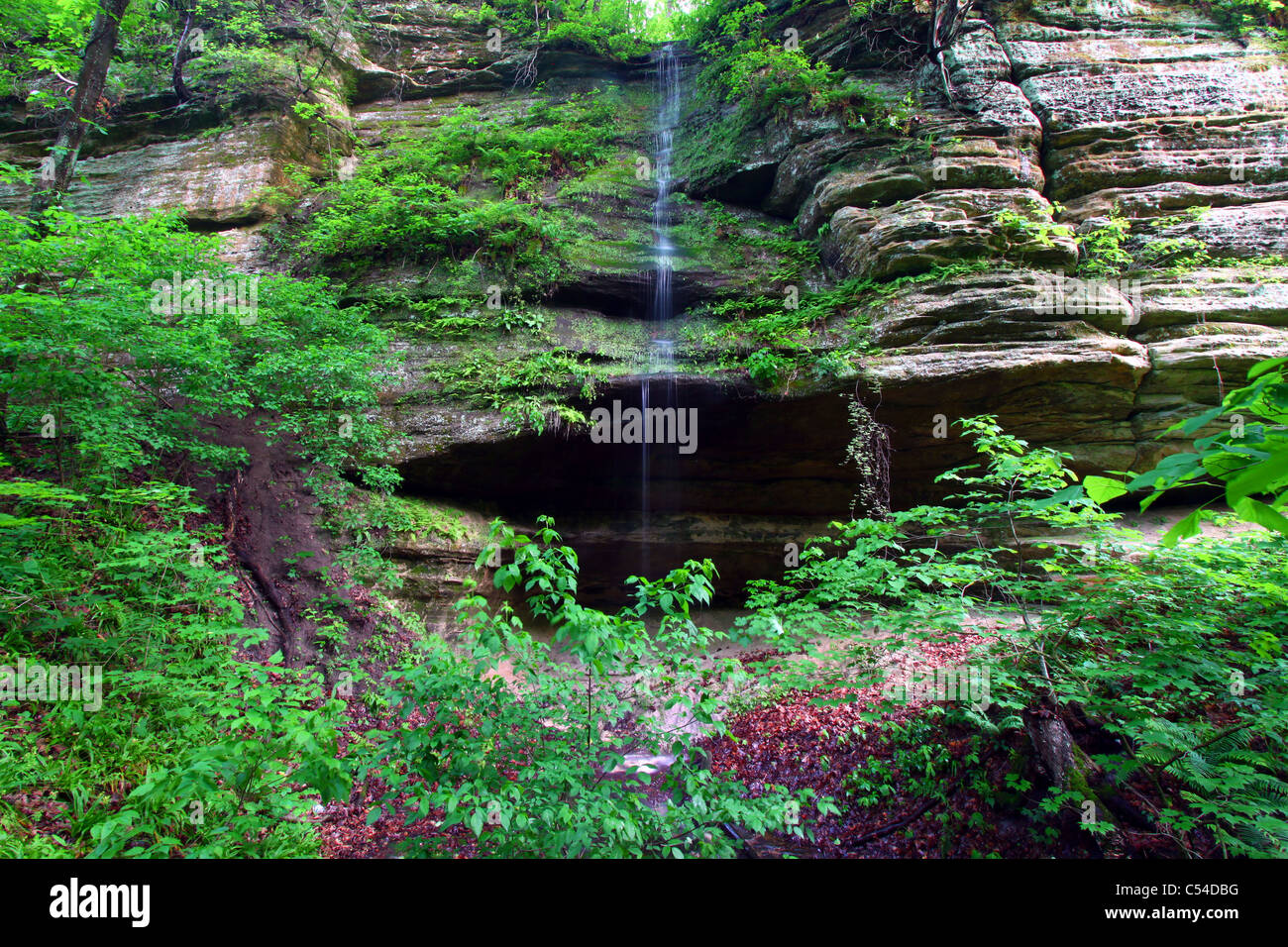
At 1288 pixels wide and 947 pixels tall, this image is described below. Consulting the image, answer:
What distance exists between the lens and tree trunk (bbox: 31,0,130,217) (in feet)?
27.3

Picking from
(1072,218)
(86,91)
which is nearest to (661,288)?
(1072,218)

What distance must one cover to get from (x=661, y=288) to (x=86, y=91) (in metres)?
9.66

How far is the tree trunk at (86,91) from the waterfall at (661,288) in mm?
9282

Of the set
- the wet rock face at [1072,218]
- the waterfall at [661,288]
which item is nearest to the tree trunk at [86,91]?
the waterfall at [661,288]

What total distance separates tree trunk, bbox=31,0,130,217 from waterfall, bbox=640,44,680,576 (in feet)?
30.5

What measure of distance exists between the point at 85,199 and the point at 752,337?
44.6 feet

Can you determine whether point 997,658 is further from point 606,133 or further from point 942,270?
point 606,133

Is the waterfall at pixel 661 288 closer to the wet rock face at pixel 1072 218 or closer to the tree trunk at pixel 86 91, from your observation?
the wet rock face at pixel 1072 218

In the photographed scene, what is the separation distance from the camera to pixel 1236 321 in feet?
25.6

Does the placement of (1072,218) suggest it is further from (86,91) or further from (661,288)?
(86,91)

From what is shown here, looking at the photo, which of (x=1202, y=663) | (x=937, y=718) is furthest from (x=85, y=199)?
(x=1202, y=663)

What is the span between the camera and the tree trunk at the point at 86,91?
27.3 ft

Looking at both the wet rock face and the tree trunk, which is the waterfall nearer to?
the wet rock face

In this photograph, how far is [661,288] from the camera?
34.9 feet
